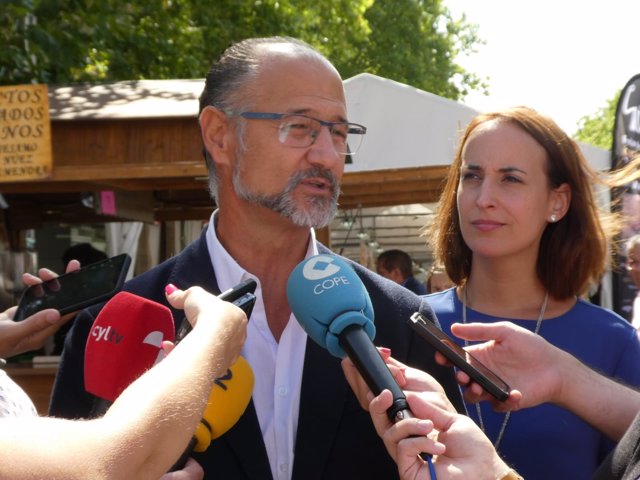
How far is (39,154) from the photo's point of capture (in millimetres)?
6391

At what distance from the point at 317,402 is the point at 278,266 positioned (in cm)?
48

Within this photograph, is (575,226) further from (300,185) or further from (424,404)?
(424,404)

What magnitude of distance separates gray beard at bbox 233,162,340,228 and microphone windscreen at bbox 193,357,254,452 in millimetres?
629

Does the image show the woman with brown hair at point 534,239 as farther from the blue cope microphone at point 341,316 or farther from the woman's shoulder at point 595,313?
the blue cope microphone at point 341,316

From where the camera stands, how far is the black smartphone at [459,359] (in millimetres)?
2031

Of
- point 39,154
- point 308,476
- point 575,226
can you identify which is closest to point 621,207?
point 575,226

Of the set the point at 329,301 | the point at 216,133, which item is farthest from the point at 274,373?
the point at 216,133

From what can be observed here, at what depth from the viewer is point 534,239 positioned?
3.30m

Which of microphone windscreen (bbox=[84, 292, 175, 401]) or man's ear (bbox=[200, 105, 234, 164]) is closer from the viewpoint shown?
microphone windscreen (bbox=[84, 292, 175, 401])

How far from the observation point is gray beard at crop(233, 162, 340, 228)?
2.66m

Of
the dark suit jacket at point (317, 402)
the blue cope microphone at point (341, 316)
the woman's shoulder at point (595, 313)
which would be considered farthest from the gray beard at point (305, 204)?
the woman's shoulder at point (595, 313)

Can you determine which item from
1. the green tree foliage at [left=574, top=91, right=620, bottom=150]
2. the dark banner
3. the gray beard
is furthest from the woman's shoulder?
the green tree foliage at [left=574, top=91, right=620, bottom=150]

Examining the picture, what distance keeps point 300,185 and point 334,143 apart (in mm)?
158

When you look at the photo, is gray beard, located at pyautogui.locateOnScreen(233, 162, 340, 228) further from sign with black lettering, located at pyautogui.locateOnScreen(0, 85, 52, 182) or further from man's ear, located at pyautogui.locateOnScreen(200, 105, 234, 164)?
sign with black lettering, located at pyautogui.locateOnScreen(0, 85, 52, 182)
